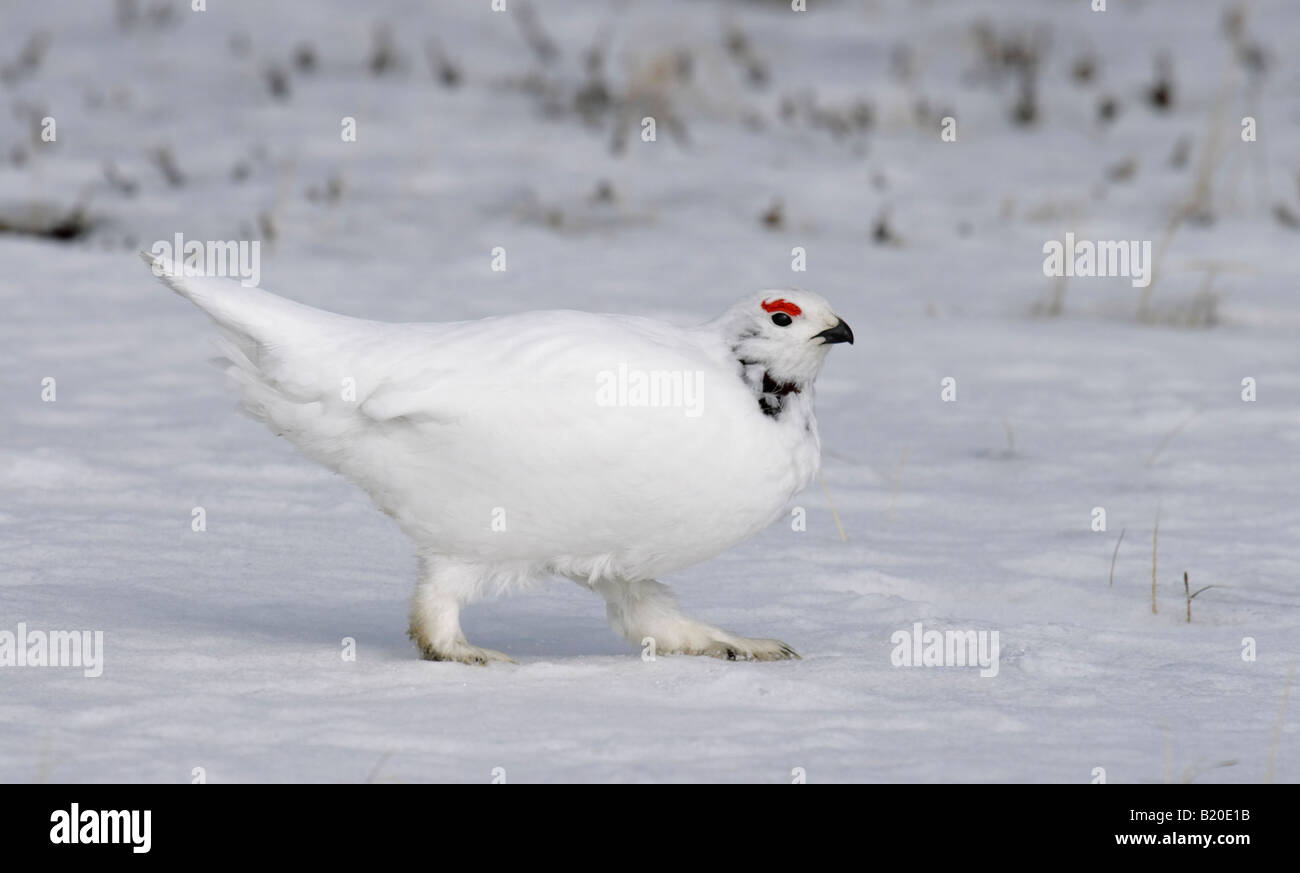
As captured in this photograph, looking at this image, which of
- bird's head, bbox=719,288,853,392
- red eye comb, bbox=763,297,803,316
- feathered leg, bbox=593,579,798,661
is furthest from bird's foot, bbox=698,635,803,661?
red eye comb, bbox=763,297,803,316

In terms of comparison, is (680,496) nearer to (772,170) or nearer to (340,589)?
(340,589)

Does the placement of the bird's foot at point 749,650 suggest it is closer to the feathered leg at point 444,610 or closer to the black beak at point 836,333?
the feathered leg at point 444,610

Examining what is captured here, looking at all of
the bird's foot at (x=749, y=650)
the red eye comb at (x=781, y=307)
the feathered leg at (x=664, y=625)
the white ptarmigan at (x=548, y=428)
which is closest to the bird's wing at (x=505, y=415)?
the white ptarmigan at (x=548, y=428)

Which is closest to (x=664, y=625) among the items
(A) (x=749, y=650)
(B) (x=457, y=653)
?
(A) (x=749, y=650)

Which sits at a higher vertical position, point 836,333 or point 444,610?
point 836,333

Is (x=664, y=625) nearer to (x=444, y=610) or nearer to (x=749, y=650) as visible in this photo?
(x=749, y=650)

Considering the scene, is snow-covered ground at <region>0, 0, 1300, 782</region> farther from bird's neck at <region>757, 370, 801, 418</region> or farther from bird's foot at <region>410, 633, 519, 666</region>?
bird's neck at <region>757, 370, 801, 418</region>

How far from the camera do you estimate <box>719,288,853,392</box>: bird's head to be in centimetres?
348

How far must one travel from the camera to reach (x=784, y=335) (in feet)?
11.5

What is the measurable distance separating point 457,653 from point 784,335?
90 cm

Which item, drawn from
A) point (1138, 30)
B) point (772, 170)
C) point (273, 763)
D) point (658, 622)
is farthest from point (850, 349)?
point (1138, 30)

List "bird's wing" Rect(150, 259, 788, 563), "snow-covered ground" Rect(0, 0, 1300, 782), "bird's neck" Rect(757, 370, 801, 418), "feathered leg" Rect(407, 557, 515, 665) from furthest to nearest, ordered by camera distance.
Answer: "feathered leg" Rect(407, 557, 515, 665) < "bird's neck" Rect(757, 370, 801, 418) < "bird's wing" Rect(150, 259, 788, 563) < "snow-covered ground" Rect(0, 0, 1300, 782)

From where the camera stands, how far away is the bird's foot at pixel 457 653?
3.54 m

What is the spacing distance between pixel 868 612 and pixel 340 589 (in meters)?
1.22
